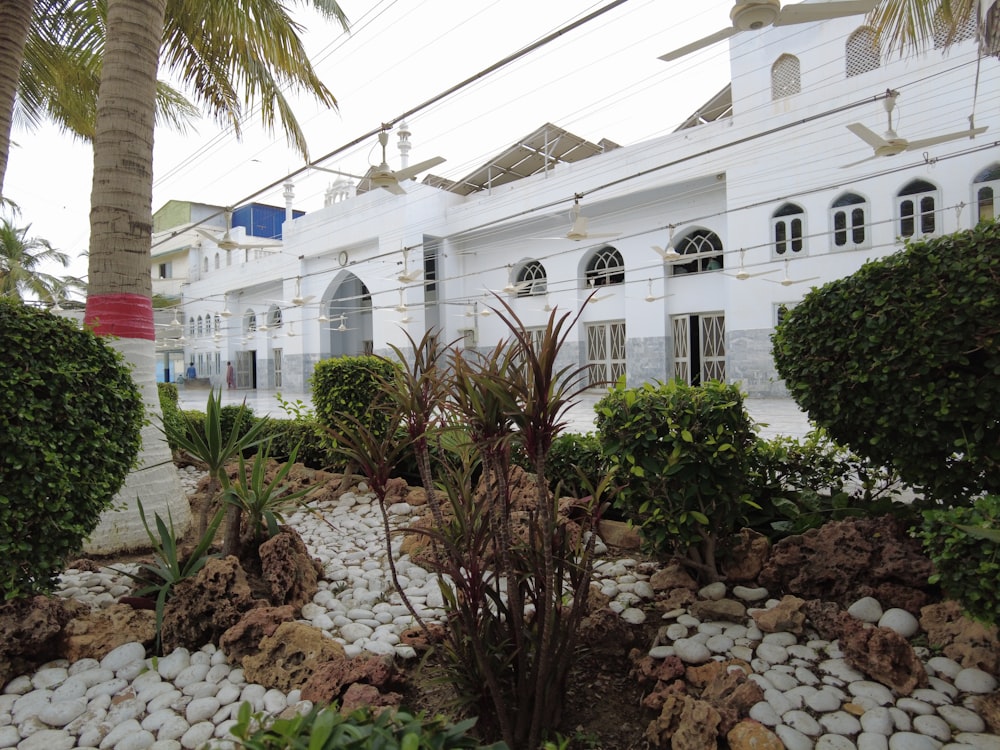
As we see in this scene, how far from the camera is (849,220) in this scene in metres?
12.6

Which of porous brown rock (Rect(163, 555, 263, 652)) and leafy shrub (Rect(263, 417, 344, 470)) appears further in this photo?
leafy shrub (Rect(263, 417, 344, 470))

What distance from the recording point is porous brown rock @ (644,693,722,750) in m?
1.76

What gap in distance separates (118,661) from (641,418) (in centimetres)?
244

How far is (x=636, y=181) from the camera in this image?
15.5 m

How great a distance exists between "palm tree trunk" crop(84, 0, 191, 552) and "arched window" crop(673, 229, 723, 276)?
13.2 meters

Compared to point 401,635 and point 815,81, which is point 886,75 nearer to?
point 815,81

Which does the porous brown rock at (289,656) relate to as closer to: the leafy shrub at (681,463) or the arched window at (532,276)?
the leafy shrub at (681,463)

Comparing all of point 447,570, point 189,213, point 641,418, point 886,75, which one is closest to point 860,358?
point 641,418

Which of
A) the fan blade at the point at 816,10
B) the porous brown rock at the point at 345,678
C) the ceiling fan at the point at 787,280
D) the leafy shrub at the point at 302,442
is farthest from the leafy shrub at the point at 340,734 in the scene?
the ceiling fan at the point at 787,280

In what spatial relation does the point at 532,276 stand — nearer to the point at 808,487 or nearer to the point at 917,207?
the point at 917,207

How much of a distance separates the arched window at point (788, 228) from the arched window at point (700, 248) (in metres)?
1.60

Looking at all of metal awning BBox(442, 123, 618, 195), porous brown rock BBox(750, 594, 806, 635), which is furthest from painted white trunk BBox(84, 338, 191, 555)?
metal awning BBox(442, 123, 618, 195)

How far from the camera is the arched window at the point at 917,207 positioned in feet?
37.9

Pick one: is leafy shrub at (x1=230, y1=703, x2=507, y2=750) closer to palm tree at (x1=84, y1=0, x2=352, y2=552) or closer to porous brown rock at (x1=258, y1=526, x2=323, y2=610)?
porous brown rock at (x1=258, y1=526, x2=323, y2=610)
